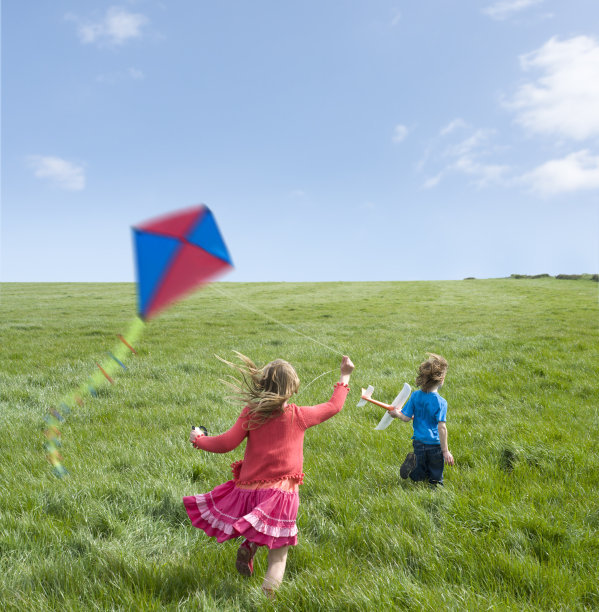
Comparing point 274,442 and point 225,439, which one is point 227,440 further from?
point 274,442

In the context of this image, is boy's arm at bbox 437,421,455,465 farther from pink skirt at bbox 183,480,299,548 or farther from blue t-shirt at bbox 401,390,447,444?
pink skirt at bbox 183,480,299,548

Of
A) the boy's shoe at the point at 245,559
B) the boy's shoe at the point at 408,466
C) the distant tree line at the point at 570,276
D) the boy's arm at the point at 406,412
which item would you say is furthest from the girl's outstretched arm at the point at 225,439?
the distant tree line at the point at 570,276

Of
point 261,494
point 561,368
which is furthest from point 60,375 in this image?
point 561,368

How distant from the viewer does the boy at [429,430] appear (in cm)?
434

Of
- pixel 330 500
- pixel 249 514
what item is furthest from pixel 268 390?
pixel 330 500

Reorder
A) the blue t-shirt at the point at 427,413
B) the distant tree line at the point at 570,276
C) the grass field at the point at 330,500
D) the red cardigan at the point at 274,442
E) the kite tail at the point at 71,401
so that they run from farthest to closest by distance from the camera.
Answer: the distant tree line at the point at 570,276, the kite tail at the point at 71,401, the blue t-shirt at the point at 427,413, the red cardigan at the point at 274,442, the grass field at the point at 330,500

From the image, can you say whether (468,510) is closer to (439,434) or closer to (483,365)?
(439,434)

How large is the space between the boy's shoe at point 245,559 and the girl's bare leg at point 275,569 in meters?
0.13

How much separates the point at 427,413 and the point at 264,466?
2052 mm

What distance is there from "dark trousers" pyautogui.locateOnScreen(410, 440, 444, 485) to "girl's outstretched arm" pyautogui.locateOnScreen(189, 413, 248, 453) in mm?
2073

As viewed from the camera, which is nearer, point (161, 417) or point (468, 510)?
point (468, 510)

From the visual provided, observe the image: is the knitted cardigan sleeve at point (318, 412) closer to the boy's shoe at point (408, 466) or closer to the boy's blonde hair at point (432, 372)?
the boy's blonde hair at point (432, 372)

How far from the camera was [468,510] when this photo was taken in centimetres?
370

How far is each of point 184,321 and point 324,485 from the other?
1617 cm
